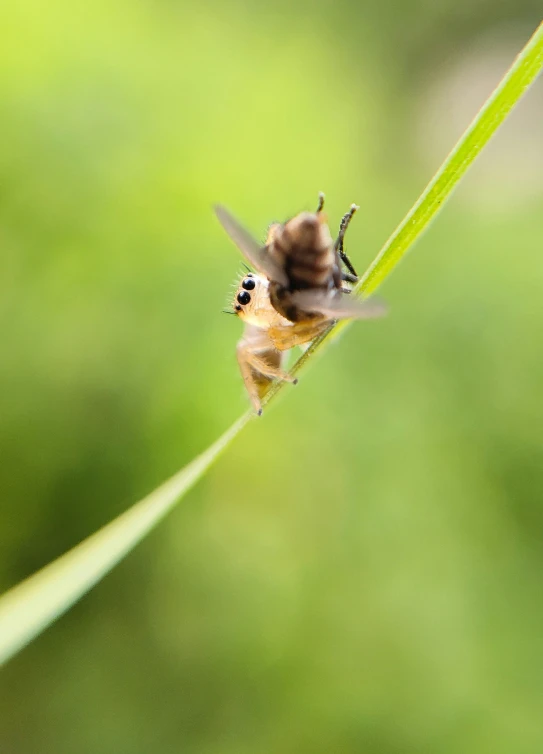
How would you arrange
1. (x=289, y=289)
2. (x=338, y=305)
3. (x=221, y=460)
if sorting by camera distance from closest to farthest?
(x=338, y=305) → (x=289, y=289) → (x=221, y=460)

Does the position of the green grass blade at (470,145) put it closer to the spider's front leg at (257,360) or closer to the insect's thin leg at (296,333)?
the insect's thin leg at (296,333)

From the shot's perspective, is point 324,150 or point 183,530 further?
point 324,150

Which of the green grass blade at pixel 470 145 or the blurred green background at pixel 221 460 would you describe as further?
the blurred green background at pixel 221 460

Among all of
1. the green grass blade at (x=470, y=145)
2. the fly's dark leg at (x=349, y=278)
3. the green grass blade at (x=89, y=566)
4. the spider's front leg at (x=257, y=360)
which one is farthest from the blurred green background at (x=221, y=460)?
the green grass blade at (x=470, y=145)

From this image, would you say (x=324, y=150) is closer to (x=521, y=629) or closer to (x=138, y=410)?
(x=138, y=410)

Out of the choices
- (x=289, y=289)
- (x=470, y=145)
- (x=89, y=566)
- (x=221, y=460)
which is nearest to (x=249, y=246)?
(x=289, y=289)

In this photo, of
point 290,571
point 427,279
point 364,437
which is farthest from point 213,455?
point 427,279

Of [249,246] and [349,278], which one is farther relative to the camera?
[349,278]

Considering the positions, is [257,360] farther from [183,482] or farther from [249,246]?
[183,482]
